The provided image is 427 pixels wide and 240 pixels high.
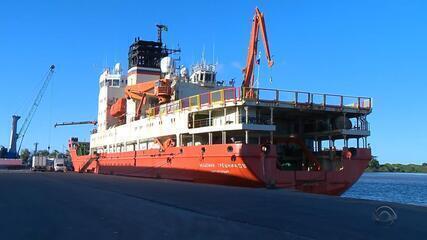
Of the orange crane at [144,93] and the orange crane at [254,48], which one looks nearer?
the orange crane at [254,48]

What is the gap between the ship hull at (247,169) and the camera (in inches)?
1177

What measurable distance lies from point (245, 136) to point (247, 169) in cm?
329

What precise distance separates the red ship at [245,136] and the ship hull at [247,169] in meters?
0.06

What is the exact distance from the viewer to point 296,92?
3198 centimetres

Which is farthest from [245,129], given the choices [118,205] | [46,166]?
[46,166]

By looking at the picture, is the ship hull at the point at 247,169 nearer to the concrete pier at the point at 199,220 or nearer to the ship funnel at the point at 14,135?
the concrete pier at the point at 199,220

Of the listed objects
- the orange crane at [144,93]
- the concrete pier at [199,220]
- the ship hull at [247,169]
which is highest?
the orange crane at [144,93]

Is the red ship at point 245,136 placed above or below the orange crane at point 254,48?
below

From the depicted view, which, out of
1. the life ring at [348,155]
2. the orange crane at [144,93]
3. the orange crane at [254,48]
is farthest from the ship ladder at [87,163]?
the life ring at [348,155]

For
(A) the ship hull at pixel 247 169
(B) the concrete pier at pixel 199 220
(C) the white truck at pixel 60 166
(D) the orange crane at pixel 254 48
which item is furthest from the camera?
(C) the white truck at pixel 60 166

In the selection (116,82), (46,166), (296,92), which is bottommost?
(46,166)

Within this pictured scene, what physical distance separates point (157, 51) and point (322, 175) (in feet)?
113

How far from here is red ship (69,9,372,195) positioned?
3061 centimetres

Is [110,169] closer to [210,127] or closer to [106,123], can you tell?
[106,123]
